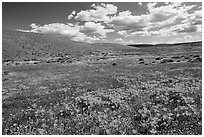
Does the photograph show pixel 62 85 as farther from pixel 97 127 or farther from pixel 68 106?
pixel 97 127

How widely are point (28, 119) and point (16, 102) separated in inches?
158

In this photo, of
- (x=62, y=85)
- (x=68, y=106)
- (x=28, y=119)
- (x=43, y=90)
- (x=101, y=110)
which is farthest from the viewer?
(x=62, y=85)

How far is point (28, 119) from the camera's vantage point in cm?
1235

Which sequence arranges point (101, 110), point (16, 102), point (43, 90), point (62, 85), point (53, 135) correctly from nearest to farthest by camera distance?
point (53, 135) < point (101, 110) < point (16, 102) < point (43, 90) < point (62, 85)

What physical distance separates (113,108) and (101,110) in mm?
846

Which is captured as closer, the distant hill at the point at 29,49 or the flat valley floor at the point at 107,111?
the flat valley floor at the point at 107,111

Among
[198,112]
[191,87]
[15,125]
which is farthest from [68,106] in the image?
[191,87]

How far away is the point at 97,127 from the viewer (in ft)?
36.0

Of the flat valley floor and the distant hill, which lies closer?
the flat valley floor

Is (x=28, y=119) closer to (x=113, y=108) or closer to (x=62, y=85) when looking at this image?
(x=113, y=108)

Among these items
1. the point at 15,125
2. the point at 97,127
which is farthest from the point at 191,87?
the point at 15,125

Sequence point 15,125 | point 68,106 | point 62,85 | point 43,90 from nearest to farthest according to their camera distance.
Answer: point 15,125
point 68,106
point 43,90
point 62,85

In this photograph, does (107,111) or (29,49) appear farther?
(29,49)

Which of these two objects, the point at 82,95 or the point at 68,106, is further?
the point at 82,95
